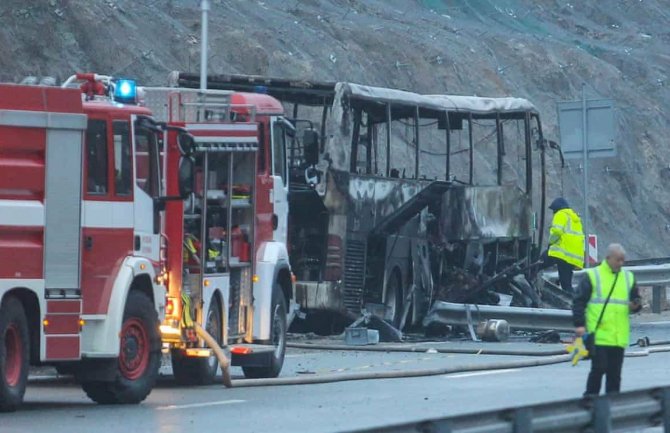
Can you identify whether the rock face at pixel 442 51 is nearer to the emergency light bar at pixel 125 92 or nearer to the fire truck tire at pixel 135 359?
the emergency light bar at pixel 125 92

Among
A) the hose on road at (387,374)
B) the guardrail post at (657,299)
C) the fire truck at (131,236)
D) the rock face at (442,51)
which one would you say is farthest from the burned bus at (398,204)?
the rock face at (442,51)

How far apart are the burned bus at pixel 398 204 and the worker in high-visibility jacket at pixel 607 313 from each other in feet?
23.7

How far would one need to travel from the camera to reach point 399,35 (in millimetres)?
49125

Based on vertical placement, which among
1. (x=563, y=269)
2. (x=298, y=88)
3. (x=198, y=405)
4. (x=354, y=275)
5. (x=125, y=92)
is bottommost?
(x=198, y=405)

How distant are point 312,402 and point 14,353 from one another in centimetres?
312

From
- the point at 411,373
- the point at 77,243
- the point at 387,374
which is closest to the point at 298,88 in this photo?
the point at 411,373

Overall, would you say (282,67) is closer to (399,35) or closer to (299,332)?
(399,35)

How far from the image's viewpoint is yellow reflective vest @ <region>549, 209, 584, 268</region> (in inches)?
1081

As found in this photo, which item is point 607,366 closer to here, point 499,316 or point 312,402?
point 312,402

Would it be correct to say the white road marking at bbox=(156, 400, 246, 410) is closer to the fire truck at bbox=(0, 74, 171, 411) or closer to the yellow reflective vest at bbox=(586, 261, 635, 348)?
the fire truck at bbox=(0, 74, 171, 411)

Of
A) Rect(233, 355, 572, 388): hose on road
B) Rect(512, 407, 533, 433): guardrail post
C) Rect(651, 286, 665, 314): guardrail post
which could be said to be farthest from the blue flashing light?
Rect(651, 286, 665, 314): guardrail post

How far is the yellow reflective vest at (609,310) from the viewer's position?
45.6 ft

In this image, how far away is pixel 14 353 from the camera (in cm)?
1425

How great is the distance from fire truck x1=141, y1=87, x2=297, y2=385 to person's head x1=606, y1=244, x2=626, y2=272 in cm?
445
